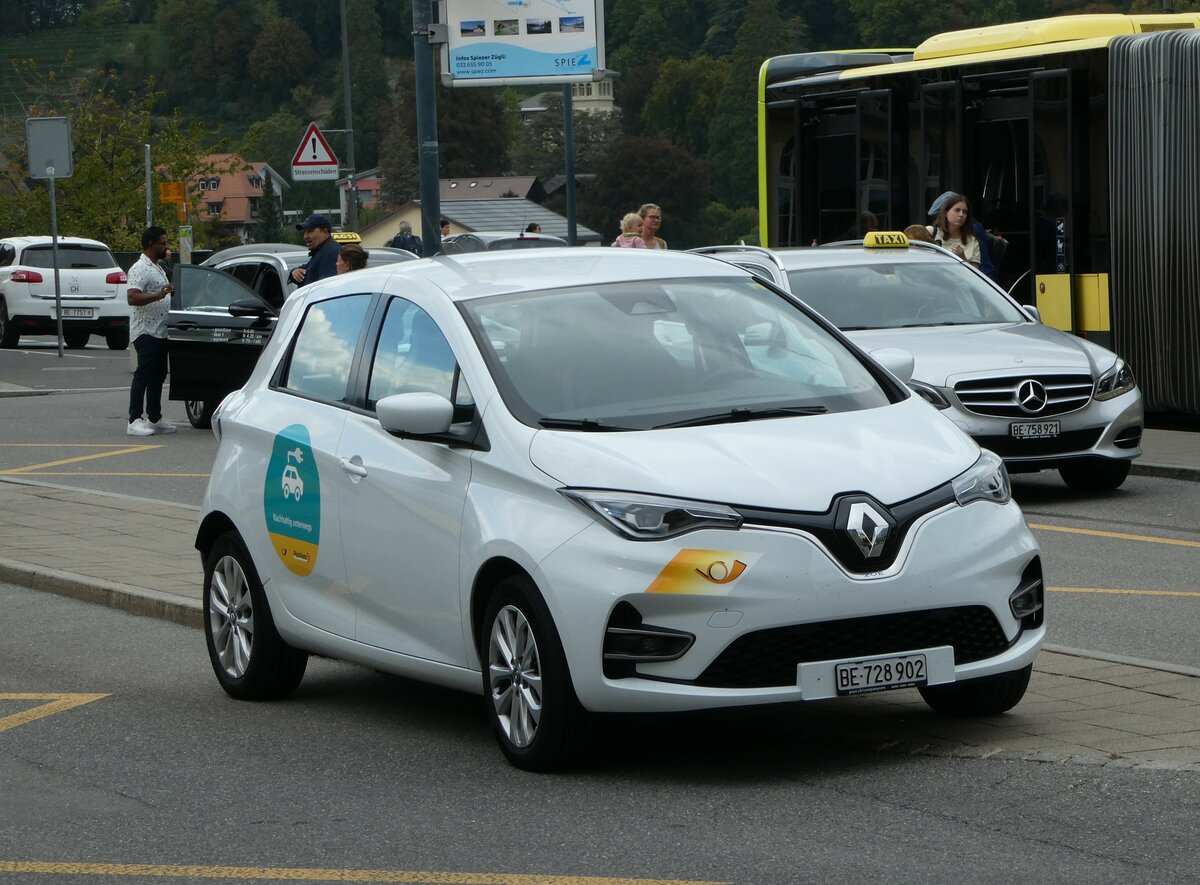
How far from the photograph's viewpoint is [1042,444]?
13.5m

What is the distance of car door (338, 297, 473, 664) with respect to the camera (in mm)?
6742

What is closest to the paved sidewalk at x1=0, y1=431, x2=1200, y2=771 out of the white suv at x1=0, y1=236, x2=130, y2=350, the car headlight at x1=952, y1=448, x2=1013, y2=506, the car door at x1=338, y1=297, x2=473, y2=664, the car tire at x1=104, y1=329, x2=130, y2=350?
the car headlight at x1=952, y1=448, x2=1013, y2=506

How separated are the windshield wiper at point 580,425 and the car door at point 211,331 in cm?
1305

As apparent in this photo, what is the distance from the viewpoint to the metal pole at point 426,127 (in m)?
17.3

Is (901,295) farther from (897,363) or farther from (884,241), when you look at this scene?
(897,363)

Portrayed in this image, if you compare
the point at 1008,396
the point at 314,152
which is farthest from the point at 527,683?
the point at 314,152

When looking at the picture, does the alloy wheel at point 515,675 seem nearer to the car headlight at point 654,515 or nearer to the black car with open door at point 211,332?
the car headlight at point 654,515

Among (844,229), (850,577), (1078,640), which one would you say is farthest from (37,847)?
(844,229)

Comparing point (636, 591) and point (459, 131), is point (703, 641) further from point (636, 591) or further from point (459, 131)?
point (459, 131)

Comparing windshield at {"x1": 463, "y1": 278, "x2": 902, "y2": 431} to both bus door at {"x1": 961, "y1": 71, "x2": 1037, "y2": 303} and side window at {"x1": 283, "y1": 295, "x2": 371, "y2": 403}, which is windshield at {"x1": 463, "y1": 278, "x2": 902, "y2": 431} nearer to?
side window at {"x1": 283, "y1": 295, "x2": 371, "y2": 403}

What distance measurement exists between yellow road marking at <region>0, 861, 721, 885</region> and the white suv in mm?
30774

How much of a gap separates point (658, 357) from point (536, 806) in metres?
1.66

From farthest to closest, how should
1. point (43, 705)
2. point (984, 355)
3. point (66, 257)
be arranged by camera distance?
point (66, 257), point (984, 355), point (43, 705)

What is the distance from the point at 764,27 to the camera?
161125mm
